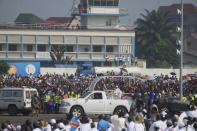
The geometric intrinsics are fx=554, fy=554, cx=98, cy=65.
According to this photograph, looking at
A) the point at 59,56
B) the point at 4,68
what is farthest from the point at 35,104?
the point at 59,56

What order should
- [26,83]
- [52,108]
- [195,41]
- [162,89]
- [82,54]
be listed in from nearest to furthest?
[52,108], [162,89], [26,83], [82,54], [195,41]

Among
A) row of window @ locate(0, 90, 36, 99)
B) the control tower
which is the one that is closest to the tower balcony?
the control tower

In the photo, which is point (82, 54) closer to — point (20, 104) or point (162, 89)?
point (162, 89)

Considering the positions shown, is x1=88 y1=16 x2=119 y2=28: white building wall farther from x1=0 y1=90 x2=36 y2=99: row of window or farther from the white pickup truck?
the white pickup truck

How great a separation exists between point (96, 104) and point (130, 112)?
5434 millimetres

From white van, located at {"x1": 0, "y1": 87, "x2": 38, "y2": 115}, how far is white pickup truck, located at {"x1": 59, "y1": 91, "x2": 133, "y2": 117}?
304 cm

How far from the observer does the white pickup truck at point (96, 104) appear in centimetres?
2859

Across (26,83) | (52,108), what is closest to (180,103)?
(52,108)

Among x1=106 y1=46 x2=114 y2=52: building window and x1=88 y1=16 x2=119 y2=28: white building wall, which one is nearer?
x1=106 y1=46 x2=114 y2=52: building window

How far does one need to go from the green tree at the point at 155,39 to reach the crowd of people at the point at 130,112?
164 feet

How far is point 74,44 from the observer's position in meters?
82.3

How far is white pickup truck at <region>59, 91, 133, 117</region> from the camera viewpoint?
2859 cm

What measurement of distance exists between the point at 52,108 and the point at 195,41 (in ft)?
272

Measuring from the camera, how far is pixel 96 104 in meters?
28.7
